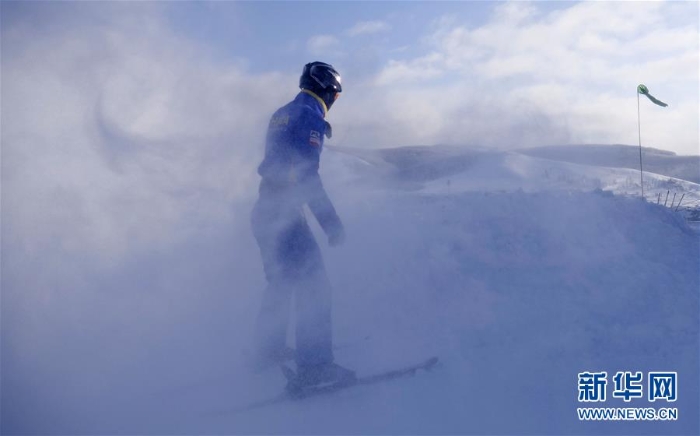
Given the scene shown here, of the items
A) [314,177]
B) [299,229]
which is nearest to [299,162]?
[314,177]

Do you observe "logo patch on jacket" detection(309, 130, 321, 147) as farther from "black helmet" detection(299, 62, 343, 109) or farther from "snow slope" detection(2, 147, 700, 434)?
"snow slope" detection(2, 147, 700, 434)

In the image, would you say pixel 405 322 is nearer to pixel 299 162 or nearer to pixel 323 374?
pixel 323 374

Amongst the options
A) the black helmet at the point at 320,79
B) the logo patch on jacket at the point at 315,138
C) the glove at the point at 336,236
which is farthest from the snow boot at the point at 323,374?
the black helmet at the point at 320,79

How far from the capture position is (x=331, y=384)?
150 inches

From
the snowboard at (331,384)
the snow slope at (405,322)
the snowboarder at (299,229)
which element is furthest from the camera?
the snowboarder at (299,229)

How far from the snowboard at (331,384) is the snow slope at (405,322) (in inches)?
2.6

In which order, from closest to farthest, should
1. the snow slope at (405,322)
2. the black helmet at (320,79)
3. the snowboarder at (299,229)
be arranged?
the snow slope at (405,322) < the snowboarder at (299,229) < the black helmet at (320,79)

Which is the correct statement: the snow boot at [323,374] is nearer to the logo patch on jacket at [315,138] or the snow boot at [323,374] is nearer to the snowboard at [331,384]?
the snowboard at [331,384]

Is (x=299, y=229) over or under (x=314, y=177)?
under

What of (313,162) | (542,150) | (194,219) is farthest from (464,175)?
(542,150)

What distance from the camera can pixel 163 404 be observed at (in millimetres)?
3631

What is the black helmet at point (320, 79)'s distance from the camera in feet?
13.8

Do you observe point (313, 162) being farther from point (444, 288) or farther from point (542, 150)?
point (542, 150)

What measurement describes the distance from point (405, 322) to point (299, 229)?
1.18m
